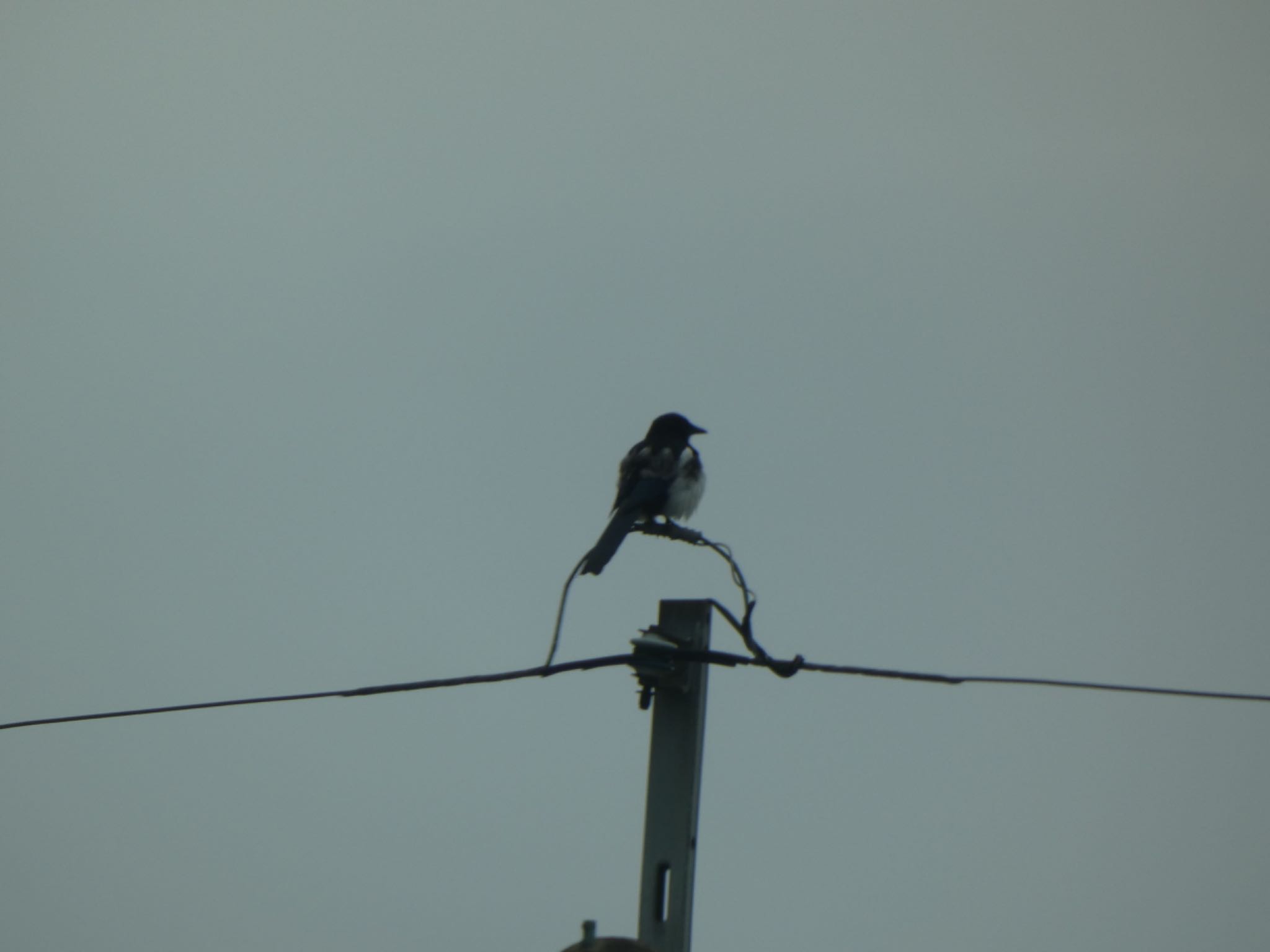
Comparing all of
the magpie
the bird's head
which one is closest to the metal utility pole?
the magpie

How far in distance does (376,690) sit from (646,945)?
145cm

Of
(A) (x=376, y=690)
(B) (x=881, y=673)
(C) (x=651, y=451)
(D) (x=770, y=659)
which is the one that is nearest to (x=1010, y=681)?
(B) (x=881, y=673)

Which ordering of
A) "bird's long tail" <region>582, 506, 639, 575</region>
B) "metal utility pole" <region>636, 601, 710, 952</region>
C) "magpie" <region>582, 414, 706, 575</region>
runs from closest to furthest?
"metal utility pole" <region>636, 601, 710, 952</region> → "bird's long tail" <region>582, 506, 639, 575</region> → "magpie" <region>582, 414, 706, 575</region>

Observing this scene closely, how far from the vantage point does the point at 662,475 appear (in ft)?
32.7

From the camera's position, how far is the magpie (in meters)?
9.75

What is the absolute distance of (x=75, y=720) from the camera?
19.4 ft

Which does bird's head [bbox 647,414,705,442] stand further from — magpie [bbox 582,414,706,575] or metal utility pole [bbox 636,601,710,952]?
metal utility pole [bbox 636,601,710,952]

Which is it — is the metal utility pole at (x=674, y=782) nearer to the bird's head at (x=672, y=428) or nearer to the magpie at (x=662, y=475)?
the magpie at (x=662, y=475)

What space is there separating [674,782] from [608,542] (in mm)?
2597

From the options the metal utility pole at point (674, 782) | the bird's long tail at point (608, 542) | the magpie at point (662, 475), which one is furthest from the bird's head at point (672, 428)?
the metal utility pole at point (674, 782)

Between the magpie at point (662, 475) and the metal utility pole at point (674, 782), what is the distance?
10.9ft

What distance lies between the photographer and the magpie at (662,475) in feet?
32.0

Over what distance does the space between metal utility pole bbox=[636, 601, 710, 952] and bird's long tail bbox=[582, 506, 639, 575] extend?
157 cm

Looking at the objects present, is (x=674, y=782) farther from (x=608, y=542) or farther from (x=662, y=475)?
(x=662, y=475)
